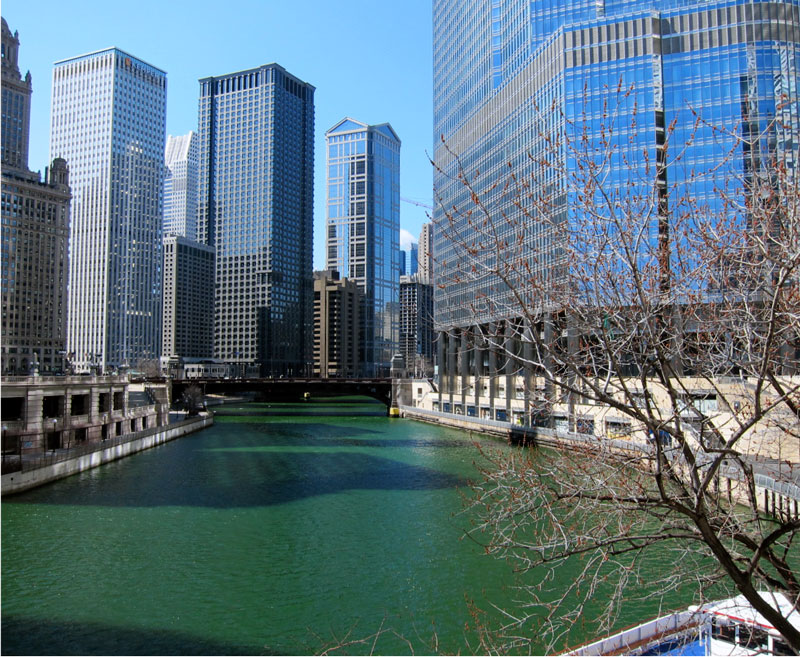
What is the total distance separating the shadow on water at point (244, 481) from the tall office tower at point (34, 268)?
12952cm

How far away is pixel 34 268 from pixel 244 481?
502ft

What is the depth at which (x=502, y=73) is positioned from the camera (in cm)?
9112

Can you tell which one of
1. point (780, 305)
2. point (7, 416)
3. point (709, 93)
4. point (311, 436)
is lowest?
point (311, 436)

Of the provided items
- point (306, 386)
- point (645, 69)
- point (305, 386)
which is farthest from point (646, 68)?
point (305, 386)

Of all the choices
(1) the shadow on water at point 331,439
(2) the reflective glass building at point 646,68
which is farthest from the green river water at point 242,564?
(2) the reflective glass building at point 646,68

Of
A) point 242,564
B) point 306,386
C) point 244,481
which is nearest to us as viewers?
point 242,564

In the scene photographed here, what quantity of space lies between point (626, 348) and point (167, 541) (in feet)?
99.1

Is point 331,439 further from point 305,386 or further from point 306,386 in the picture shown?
point 305,386

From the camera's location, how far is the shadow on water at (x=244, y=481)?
41.9 metres

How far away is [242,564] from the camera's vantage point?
28641mm

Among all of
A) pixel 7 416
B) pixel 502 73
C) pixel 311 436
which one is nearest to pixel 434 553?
pixel 7 416

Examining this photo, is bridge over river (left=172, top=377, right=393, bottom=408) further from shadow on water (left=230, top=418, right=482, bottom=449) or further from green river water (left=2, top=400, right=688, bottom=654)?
green river water (left=2, top=400, right=688, bottom=654)

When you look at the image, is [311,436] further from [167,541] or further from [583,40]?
[583,40]

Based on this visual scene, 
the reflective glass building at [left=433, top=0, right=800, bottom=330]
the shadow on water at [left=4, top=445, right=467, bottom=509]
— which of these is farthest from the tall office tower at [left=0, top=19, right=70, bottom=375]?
the reflective glass building at [left=433, top=0, right=800, bottom=330]
